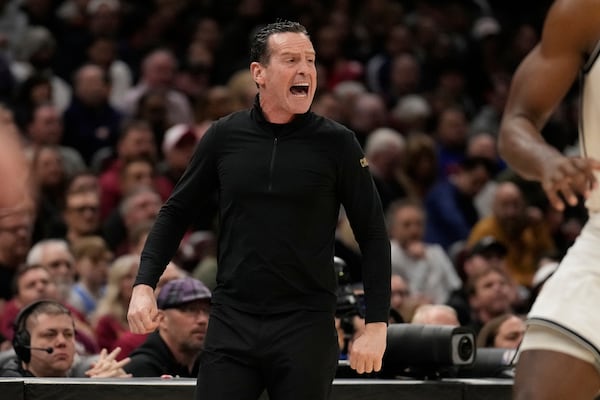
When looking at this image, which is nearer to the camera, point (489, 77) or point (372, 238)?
point (372, 238)

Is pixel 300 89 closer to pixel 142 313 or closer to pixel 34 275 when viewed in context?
pixel 142 313

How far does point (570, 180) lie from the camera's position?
10.1 ft

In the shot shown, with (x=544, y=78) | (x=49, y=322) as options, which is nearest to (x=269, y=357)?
(x=544, y=78)

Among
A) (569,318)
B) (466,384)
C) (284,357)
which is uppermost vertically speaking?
(569,318)

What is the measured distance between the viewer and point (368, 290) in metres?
4.27

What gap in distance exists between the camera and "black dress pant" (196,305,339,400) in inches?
164

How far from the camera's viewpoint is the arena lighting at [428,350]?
18.3 feet

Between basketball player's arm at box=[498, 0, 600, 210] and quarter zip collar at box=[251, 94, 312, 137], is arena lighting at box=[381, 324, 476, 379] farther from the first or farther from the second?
basketball player's arm at box=[498, 0, 600, 210]

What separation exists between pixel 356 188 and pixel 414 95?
8.74 meters

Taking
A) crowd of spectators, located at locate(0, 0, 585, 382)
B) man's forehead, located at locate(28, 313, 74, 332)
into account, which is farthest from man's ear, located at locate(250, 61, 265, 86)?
man's forehead, located at locate(28, 313, 74, 332)

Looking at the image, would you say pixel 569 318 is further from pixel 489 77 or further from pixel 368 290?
pixel 489 77

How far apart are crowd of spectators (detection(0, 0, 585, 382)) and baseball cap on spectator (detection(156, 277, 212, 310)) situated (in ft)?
1.57

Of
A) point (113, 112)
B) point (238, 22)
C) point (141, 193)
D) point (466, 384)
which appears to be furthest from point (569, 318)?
point (238, 22)

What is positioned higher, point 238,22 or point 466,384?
point 238,22
